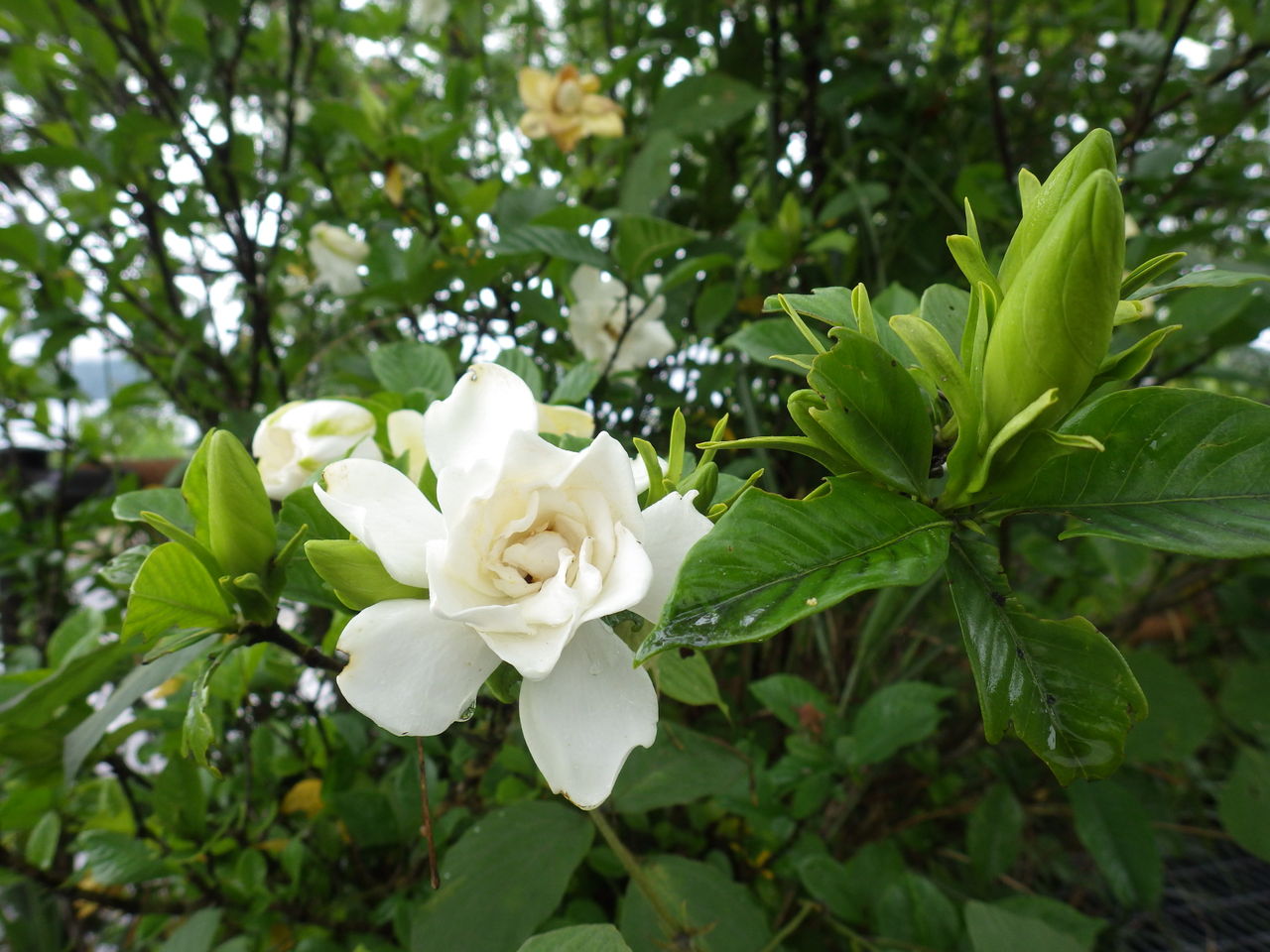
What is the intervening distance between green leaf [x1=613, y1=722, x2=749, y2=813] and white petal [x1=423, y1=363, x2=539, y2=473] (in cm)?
31

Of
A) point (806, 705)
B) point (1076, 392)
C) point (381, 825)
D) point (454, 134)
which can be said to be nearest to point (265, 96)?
point (454, 134)

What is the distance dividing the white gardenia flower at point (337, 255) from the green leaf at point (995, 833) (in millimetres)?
1040

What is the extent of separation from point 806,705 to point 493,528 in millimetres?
513

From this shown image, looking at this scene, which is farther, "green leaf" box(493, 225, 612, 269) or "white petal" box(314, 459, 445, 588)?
"green leaf" box(493, 225, 612, 269)

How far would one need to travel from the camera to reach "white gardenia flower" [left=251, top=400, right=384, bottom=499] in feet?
1.45

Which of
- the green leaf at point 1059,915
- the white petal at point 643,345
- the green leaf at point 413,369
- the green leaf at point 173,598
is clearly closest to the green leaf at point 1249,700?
the green leaf at point 1059,915

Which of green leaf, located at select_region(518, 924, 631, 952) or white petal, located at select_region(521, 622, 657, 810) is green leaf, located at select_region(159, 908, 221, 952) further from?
white petal, located at select_region(521, 622, 657, 810)

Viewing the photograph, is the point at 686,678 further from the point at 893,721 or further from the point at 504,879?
the point at 893,721

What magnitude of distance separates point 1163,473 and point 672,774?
41 cm

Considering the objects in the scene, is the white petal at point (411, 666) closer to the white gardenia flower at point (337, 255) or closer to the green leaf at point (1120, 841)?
the white gardenia flower at point (337, 255)

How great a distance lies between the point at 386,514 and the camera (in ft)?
1.00

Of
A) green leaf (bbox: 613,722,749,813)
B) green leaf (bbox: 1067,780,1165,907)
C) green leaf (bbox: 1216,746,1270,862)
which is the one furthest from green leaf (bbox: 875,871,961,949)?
green leaf (bbox: 1216,746,1270,862)

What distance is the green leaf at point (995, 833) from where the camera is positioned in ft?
2.99

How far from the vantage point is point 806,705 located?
0.72 m
